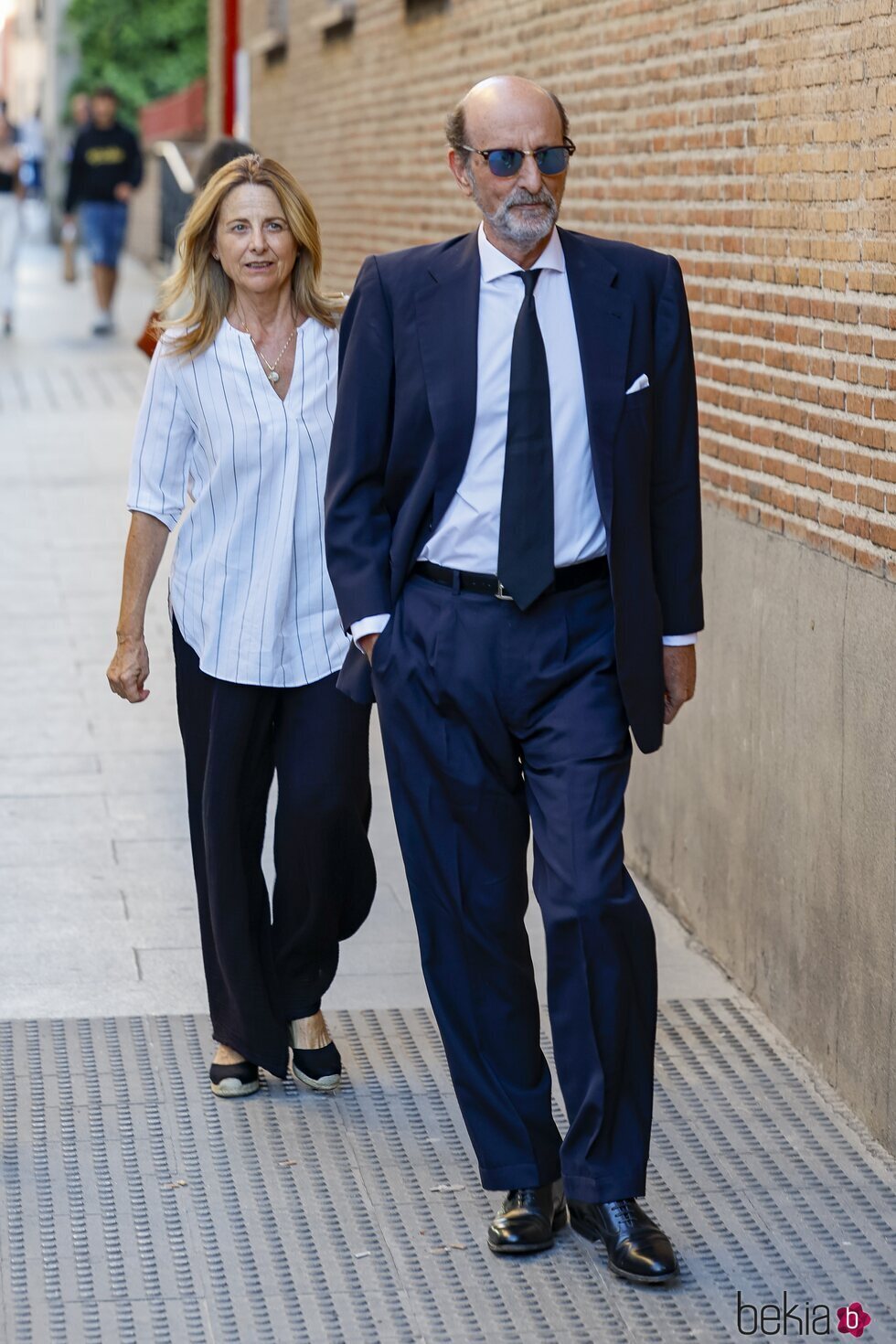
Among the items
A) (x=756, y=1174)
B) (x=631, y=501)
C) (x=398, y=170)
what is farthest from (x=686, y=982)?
(x=398, y=170)

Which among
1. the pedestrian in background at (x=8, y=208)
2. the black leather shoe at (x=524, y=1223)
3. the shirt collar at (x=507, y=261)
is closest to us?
the shirt collar at (x=507, y=261)

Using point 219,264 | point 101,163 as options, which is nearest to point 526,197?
point 219,264

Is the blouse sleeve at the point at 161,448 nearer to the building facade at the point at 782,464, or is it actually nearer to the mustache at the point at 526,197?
the mustache at the point at 526,197

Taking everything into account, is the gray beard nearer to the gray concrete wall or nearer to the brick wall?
the brick wall

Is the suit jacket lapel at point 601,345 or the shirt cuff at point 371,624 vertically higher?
the suit jacket lapel at point 601,345

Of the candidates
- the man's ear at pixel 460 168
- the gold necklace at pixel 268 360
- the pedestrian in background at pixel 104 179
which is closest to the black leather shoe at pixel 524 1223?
the gold necklace at pixel 268 360

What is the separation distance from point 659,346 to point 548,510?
15.8 inches

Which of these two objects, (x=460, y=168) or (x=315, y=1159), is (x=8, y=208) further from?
(x=460, y=168)

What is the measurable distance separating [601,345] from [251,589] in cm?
107

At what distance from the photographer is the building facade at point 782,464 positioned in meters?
4.68

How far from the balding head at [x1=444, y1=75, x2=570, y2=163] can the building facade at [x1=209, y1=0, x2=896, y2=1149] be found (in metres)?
1.09

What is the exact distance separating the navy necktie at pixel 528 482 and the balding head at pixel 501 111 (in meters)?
0.36

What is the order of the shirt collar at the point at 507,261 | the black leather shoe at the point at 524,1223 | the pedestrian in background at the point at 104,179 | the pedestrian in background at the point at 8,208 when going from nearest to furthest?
the shirt collar at the point at 507,261, the black leather shoe at the point at 524,1223, the pedestrian in background at the point at 8,208, the pedestrian in background at the point at 104,179

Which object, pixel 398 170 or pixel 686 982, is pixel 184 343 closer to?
pixel 686 982
